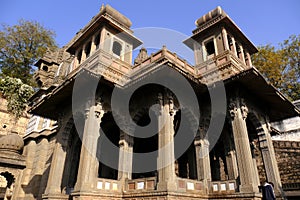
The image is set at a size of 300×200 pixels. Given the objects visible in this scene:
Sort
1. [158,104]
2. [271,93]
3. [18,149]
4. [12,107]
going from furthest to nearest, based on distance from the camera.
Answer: [12,107] → [18,149] → [271,93] → [158,104]

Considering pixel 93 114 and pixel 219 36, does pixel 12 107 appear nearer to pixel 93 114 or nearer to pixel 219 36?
pixel 93 114

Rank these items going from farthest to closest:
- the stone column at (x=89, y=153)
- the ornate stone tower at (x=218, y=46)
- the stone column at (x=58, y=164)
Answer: the ornate stone tower at (x=218, y=46) → the stone column at (x=58, y=164) → the stone column at (x=89, y=153)

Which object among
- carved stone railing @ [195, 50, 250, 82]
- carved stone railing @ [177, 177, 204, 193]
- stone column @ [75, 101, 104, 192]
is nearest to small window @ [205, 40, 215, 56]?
carved stone railing @ [195, 50, 250, 82]

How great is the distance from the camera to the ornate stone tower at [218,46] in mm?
13573

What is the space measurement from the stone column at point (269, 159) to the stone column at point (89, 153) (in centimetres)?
878

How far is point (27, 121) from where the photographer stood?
81.5 feet

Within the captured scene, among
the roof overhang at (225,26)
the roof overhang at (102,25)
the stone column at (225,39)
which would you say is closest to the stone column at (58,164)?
the roof overhang at (102,25)

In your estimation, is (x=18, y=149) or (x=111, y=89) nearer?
(x=111, y=89)

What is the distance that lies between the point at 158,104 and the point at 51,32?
2855cm

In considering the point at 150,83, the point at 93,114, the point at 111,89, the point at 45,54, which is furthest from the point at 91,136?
the point at 45,54

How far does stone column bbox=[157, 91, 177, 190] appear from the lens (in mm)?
9477

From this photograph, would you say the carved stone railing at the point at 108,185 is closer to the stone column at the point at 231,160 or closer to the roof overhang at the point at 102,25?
the stone column at the point at 231,160

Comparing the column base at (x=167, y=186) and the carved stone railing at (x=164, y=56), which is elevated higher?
the carved stone railing at (x=164, y=56)

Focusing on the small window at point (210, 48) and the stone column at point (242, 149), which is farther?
the small window at point (210, 48)
